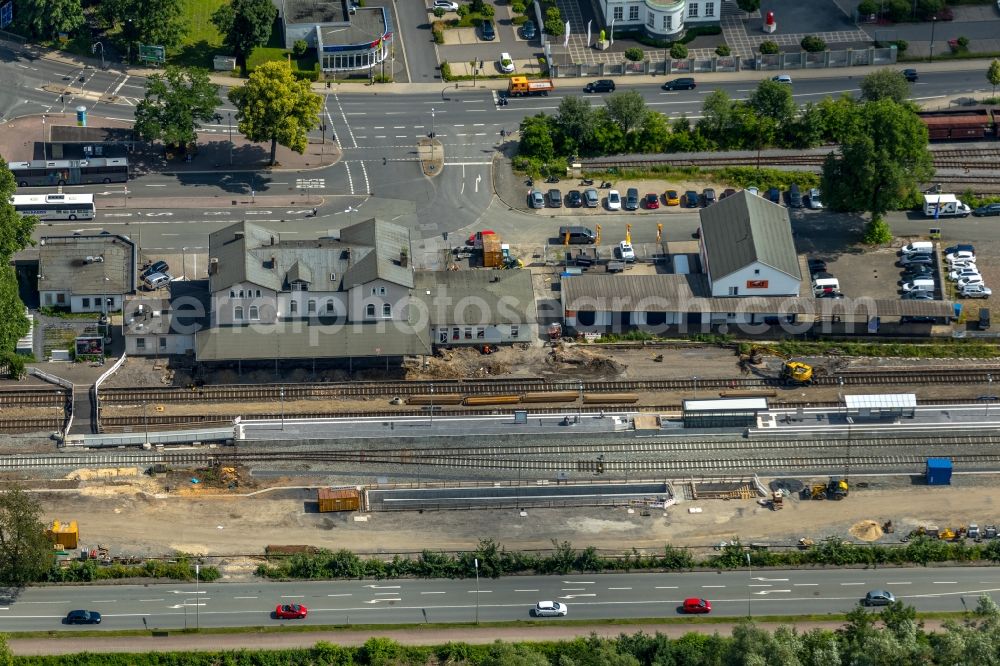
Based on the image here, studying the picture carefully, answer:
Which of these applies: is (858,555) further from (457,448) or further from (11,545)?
(11,545)

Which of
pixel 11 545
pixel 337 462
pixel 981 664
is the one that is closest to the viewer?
pixel 981 664

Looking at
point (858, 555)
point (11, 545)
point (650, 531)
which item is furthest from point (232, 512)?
point (858, 555)

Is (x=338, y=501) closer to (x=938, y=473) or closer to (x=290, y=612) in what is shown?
(x=290, y=612)

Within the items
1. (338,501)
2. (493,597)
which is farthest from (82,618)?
(493,597)

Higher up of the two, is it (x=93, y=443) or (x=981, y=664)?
(x=93, y=443)

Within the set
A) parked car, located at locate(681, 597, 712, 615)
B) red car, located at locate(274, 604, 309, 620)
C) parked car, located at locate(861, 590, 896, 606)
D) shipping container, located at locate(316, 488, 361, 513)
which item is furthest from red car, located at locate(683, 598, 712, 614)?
red car, located at locate(274, 604, 309, 620)

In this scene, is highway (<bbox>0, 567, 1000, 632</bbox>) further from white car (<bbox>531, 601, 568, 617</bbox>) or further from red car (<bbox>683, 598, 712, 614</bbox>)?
red car (<bbox>683, 598, 712, 614</bbox>)
